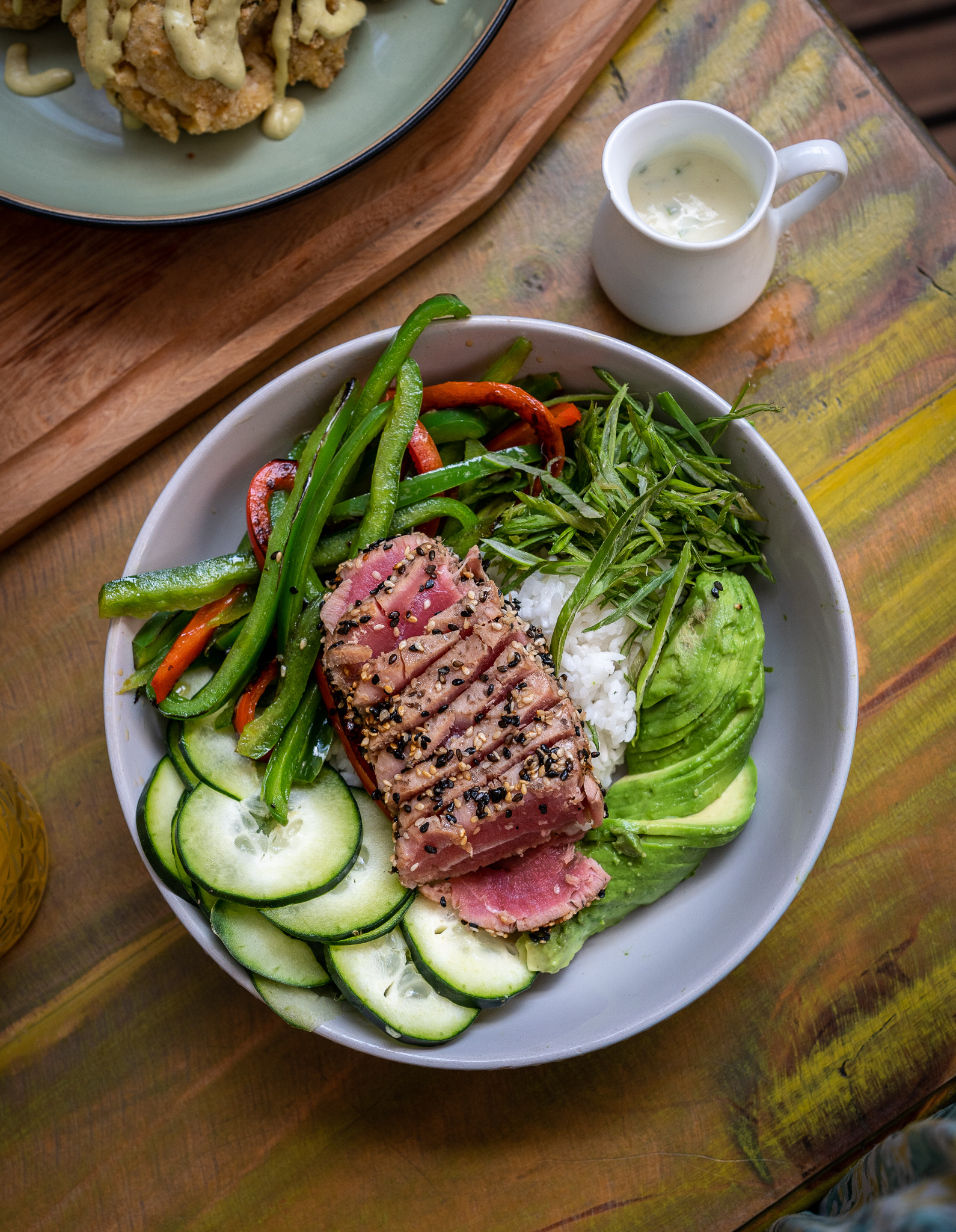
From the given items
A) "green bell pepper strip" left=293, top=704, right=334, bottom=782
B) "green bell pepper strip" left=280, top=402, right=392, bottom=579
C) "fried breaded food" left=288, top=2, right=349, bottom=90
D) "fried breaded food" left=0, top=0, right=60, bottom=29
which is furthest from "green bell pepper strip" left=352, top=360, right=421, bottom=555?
"fried breaded food" left=0, top=0, right=60, bottom=29

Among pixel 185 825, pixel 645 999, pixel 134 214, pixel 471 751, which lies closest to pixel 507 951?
pixel 645 999

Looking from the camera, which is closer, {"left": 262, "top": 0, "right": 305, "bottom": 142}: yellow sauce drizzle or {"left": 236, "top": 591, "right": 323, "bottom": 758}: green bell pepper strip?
{"left": 236, "top": 591, "right": 323, "bottom": 758}: green bell pepper strip

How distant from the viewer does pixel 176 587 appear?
7.62 feet

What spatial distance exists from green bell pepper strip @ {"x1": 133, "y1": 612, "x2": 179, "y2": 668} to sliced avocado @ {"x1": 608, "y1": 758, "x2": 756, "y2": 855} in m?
1.23

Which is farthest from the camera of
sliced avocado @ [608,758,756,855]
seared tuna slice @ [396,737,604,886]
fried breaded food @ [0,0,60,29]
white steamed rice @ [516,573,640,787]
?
fried breaded food @ [0,0,60,29]

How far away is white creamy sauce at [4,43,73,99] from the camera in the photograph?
8.48 feet

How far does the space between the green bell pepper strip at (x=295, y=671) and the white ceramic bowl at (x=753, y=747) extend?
352mm

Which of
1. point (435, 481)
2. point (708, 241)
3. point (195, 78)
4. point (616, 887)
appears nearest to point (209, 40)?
point (195, 78)

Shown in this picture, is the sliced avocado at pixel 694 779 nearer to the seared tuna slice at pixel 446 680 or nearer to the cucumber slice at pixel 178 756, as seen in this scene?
the seared tuna slice at pixel 446 680

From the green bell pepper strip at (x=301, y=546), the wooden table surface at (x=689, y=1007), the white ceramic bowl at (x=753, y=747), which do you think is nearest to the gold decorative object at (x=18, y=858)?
the wooden table surface at (x=689, y=1007)

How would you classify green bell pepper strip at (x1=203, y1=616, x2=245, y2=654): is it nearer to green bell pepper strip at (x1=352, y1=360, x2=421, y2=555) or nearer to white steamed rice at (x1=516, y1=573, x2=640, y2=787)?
green bell pepper strip at (x1=352, y1=360, x2=421, y2=555)

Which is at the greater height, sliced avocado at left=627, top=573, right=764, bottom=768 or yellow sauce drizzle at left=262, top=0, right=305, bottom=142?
yellow sauce drizzle at left=262, top=0, right=305, bottom=142

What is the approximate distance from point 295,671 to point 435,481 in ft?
1.99

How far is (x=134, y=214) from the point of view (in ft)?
8.13
